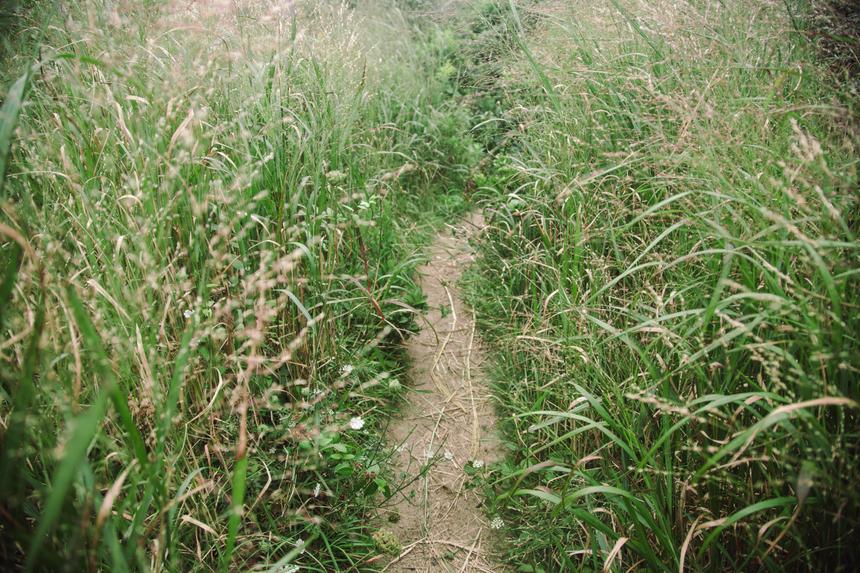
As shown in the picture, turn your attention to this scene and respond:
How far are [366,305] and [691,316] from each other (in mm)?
1304

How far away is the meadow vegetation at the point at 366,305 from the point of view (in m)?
1.11

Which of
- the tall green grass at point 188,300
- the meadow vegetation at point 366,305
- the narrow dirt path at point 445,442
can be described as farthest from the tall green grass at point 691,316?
the tall green grass at point 188,300

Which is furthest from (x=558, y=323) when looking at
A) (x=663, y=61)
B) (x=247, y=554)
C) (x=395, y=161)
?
(x=395, y=161)

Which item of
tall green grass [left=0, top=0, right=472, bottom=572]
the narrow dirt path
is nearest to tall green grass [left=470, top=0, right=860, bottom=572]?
the narrow dirt path

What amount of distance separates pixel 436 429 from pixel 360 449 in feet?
1.28

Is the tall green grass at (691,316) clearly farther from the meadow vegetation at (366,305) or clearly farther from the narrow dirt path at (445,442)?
Result: the narrow dirt path at (445,442)

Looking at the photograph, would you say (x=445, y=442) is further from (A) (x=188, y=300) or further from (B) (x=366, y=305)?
(A) (x=188, y=300)

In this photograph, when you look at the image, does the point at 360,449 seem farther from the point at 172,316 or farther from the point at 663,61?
the point at 663,61

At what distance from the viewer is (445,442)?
2.02 metres

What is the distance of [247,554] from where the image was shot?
1.42 metres

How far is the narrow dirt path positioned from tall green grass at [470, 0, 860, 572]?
0.12m

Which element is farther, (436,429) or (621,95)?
(621,95)

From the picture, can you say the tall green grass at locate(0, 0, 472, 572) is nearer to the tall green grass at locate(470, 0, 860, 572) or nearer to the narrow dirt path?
the narrow dirt path

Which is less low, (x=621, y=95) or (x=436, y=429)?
(x=621, y=95)
